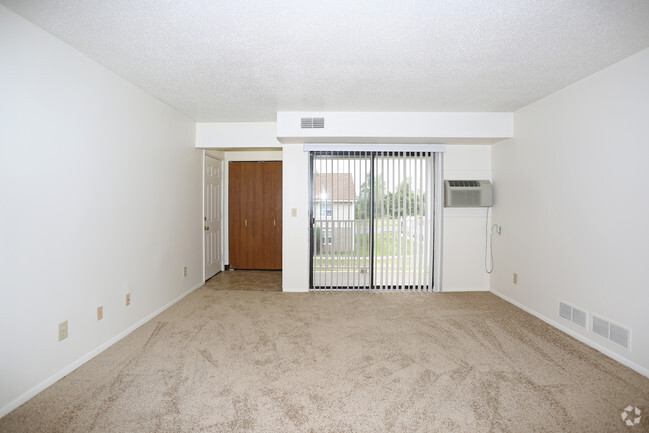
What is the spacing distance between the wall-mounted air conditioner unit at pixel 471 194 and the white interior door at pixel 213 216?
3.63 m

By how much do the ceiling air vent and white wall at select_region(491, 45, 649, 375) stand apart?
2.36m

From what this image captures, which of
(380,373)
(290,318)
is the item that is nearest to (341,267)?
(290,318)

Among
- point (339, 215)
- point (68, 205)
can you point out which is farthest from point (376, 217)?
point (68, 205)

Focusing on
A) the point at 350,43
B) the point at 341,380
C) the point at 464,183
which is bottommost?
the point at 341,380

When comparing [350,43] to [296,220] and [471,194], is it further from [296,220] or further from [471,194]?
[471,194]

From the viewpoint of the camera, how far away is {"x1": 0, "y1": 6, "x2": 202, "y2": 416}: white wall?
1.83 meters

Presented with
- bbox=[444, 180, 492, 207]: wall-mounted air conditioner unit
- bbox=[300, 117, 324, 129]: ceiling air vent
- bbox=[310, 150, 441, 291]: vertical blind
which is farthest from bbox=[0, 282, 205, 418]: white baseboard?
bbox=[444, 180, 492, 207]: wall-mounted air conditioner unit

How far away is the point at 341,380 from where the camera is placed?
2.16 meters

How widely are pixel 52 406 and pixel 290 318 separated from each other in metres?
1.96

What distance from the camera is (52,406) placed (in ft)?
6.08

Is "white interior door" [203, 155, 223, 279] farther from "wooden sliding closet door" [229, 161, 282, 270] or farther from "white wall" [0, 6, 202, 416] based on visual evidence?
"white wall" [0, 6, 202, 416]

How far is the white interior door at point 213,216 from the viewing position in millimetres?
4884

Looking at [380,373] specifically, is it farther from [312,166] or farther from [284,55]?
[312,166]

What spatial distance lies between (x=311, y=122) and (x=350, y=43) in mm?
1662
